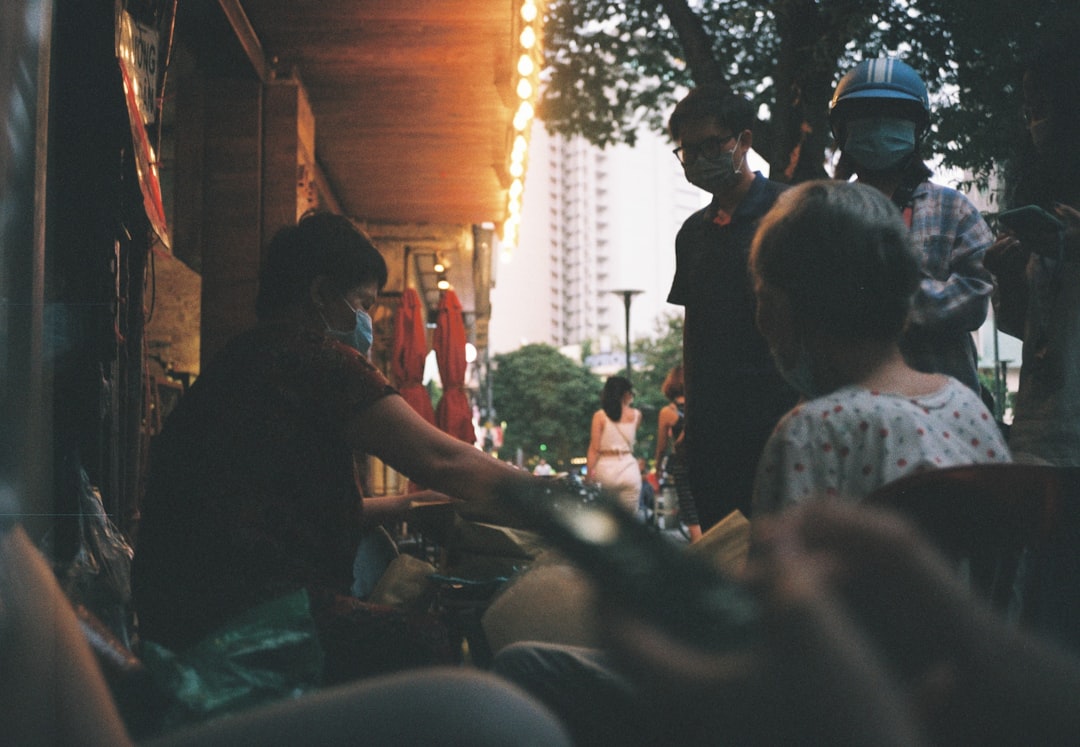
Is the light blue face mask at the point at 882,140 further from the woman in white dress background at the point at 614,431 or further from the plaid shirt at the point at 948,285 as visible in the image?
the woman in white dress background at the point at 614,431

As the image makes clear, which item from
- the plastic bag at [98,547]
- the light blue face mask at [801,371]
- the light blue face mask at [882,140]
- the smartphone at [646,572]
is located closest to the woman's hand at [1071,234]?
the light blue face mask at [882,140]

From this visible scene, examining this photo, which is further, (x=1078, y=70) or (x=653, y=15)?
(x=653, y=15)

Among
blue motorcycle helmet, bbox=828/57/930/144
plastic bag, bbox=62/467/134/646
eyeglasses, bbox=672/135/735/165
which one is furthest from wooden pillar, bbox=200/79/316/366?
blue motorcycle helmet, bbox=828/57/930/144

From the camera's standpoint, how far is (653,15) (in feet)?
42.1

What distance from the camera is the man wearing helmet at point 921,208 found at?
301cm

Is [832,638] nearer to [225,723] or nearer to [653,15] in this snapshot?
[225,723]

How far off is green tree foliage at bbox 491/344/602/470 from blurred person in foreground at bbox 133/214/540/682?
7657cm

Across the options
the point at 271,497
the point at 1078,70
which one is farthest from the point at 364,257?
the point at 1078,70

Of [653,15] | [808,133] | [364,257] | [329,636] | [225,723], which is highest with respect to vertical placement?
[653,15]

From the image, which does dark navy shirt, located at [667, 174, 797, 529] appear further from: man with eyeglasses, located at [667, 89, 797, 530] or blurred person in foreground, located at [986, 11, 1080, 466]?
blurred person in foreground, located at [986, 11, 1080, 466]

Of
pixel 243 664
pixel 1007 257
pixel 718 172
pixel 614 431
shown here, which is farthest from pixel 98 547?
pixel 614 431

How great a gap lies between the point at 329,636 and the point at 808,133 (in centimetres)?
763

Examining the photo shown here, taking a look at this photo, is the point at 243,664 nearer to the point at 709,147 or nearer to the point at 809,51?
the point at 709,147

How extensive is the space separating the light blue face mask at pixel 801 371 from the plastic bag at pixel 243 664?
0.90 meters
